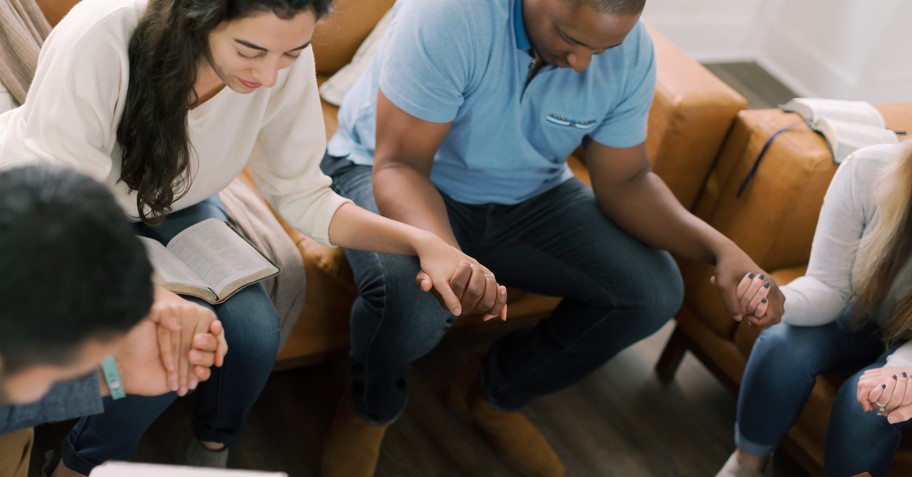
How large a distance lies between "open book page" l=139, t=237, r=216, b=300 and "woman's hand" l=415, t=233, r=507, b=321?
1.04ft

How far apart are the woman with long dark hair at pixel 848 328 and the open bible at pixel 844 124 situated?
19 cm

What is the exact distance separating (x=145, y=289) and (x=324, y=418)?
107cm

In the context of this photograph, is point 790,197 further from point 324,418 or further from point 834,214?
point 324,418

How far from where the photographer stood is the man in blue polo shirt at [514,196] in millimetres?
1532

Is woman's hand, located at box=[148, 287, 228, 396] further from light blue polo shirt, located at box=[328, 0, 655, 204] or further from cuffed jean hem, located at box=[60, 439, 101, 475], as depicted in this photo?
light blue polo shirt, located at box=[328, 0, 655, 204]

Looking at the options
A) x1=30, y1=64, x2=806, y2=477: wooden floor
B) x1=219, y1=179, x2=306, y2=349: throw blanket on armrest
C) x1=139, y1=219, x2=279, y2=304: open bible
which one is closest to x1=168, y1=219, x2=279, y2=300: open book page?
x1=139, y1=219, x2=279, y2=304: open bible

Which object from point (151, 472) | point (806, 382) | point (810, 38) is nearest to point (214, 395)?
point (151, 472)

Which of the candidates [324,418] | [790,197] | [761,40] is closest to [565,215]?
[790,197]

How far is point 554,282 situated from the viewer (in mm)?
1737

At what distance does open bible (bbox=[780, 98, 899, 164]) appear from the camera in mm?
1832

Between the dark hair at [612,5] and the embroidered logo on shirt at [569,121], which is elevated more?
the dark hair at [612,5]

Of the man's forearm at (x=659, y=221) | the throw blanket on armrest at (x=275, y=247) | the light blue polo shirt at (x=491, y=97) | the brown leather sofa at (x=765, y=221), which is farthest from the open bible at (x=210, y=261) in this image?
the brown leather sofa at (x=765, y=221)

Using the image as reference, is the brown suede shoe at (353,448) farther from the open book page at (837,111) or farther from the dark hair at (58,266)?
the open book page at (837,111)

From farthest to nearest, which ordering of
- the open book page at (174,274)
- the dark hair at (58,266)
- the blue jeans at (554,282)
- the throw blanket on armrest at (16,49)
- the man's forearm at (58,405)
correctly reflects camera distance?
the blue jeans at (554,282) → the throw blanket on armrest at (16,49) → the open book page at (174,274) → the man's forearm at (58,405) → the dark hair at (58,266)
